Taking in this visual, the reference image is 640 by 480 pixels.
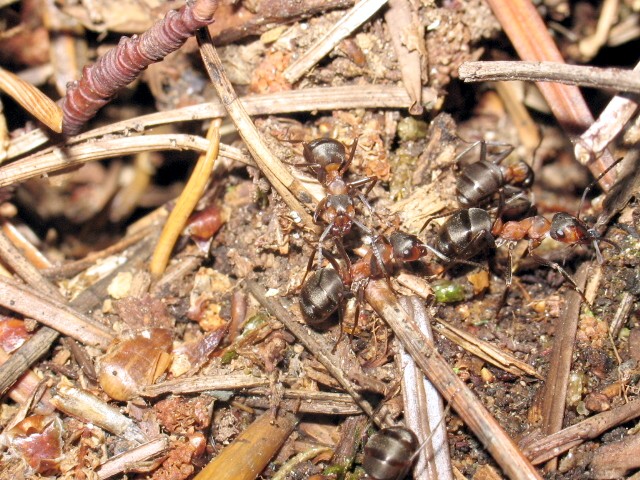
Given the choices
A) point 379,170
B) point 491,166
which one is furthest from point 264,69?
point 491,166

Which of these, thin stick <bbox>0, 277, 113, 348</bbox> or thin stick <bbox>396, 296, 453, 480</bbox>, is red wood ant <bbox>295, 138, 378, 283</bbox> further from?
thin stick <bbox>0, 277, 113, 348</bbox>

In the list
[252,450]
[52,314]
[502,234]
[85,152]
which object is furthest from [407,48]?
[52,314]

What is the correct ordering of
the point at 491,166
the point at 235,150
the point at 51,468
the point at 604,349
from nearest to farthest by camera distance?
the point at 51,468 → the point at 604,349 → the point at 235,150 → the point at 491,166

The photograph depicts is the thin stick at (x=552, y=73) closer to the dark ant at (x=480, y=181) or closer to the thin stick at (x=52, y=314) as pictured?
the dark ant at (x=480, y=181)

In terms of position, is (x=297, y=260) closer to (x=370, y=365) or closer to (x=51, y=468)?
(x=370, y=365)

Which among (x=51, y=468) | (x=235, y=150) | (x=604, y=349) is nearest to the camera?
(x=51, y=468)

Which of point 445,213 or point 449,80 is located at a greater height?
point 449,80

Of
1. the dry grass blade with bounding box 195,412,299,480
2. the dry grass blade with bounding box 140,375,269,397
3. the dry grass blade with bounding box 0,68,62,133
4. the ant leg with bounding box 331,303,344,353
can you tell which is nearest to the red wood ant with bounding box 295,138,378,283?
the ant leg with bounding box 331,303,344,353

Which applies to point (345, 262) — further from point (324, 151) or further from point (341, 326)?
point (324, 151)

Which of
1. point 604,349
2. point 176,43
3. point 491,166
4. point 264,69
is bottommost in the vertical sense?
point 604,349
